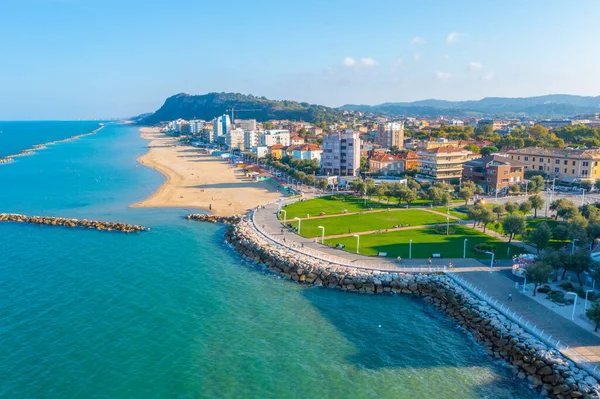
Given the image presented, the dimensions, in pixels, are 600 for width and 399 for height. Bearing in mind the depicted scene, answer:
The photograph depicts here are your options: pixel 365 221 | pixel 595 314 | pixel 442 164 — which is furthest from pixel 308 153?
pixel 595 314

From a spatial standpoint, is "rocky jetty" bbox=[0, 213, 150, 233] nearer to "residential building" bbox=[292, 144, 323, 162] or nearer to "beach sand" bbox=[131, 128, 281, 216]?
"beach sand" bbox=[131, 128, 281, 216]

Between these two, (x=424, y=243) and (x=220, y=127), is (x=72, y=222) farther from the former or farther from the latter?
(x=220, y=127)

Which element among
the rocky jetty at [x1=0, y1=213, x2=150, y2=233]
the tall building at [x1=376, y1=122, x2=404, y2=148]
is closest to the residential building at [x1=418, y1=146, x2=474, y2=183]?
the rocky jetty at [x1=0, y1=213, x2=150, y2=233]

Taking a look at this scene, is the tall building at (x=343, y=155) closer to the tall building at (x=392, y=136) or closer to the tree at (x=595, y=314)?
the tall building at (x=392, y=136)

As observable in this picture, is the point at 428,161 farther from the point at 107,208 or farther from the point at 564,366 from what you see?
the point at 564,366

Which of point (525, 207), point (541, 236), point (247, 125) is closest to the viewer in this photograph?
point (541, 236)

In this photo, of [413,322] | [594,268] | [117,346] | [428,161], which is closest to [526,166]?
[428,161]

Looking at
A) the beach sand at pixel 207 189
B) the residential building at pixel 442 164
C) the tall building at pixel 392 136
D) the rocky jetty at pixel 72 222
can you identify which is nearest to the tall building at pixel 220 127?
the beach sand at pixel 207 189

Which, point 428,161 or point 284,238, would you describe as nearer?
point 284,238
